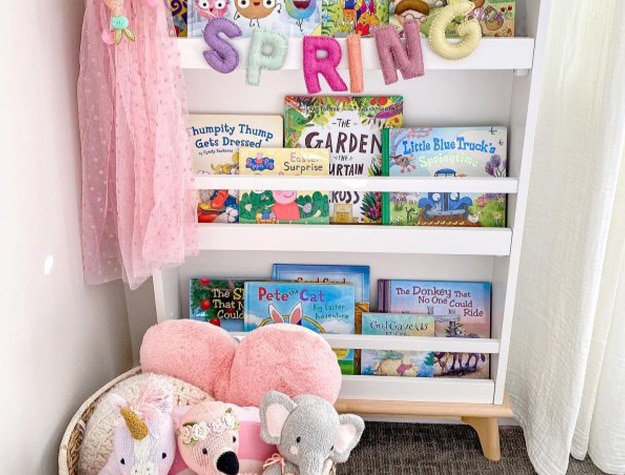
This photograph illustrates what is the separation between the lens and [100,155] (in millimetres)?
1586

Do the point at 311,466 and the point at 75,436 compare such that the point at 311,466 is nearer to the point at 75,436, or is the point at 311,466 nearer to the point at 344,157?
the point at 75,436

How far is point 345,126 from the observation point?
172cm

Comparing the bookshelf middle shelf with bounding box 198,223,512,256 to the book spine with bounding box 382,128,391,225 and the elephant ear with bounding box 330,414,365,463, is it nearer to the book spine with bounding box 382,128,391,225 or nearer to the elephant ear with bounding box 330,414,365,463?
the book spine with bounding box 382,128,391,225

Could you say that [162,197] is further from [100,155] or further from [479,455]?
[479,455]

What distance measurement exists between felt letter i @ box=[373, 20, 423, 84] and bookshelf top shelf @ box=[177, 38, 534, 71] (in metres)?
0.03

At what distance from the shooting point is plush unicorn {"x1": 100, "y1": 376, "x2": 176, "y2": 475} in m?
1.35

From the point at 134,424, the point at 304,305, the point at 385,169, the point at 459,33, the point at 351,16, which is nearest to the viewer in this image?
the point at 134,424

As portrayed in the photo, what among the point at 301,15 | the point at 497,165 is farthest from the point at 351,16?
the point at 497,165

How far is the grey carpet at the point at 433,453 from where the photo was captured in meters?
1.84

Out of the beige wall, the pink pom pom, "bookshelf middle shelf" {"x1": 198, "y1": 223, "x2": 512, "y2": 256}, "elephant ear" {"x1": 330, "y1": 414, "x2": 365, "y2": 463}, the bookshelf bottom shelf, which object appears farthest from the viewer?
the bookshelf bottom shelf

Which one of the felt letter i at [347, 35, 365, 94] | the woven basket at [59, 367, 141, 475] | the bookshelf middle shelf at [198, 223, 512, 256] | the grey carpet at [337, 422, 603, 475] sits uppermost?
the felt letter i at [347, 35, 365, 94]

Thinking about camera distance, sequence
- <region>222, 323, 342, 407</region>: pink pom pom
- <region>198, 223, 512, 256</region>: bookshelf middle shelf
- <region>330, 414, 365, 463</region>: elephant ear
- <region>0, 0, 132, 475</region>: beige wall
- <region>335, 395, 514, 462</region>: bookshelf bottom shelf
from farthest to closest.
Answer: <region>335, 395, 514, 462</region>: bookshelf bottom shelf
<region>198, 223, 512, 256</region>: bookshelf middle shelf
<region>222, 323, 342, 407</region>: pink pom pom
<region>330, 414, 365, 463</region>: elephant ear
<region>0, 0, 132, 475</region>: beige wall

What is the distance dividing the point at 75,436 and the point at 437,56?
109 cm

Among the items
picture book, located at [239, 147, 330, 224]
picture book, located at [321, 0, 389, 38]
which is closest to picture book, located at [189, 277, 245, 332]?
picture book, located at [239, 147, 330, 224]
